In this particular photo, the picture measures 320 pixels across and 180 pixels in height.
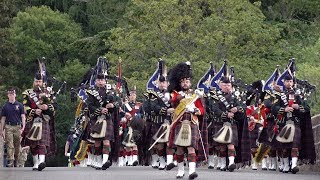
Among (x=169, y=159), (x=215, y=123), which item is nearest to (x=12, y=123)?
(x=215, y=123)

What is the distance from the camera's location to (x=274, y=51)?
54.1m

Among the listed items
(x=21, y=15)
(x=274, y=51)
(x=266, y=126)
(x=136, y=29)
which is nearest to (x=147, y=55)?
(x=136, y=29)

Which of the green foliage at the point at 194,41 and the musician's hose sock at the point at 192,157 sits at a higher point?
the green foliage at the point at 194,41

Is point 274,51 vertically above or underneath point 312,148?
above

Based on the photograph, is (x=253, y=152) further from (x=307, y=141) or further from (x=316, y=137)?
(x=307, y=141)

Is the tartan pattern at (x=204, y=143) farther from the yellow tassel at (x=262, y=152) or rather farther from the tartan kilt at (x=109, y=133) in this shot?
the yellow tassel at (x=262, y=152)

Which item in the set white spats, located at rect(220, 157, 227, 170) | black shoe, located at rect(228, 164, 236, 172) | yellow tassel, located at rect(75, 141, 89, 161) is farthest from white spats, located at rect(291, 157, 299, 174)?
yellow tassel, located at rect(75, 141, 89, 161)

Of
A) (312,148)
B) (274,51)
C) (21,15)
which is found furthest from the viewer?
(21,15)

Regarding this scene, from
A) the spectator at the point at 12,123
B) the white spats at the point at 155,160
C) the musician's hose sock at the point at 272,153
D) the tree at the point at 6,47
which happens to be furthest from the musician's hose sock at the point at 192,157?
the tree at the point at 6,47

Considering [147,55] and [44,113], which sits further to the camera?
[147,55]

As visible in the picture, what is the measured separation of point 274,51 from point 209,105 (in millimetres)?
25762

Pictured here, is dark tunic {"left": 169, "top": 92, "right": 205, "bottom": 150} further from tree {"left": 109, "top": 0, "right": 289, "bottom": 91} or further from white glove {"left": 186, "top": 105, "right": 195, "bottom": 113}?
tree {"left": 109, "top": 0, "right": 289, "bottom": 91}

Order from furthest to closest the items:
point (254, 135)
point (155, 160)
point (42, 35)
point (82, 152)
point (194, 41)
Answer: point (42, 35) < point (194, 41) < point (82, 152) < point (254, 135) < point (155, 160)

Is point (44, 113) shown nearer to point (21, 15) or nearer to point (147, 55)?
point (147, 55)
